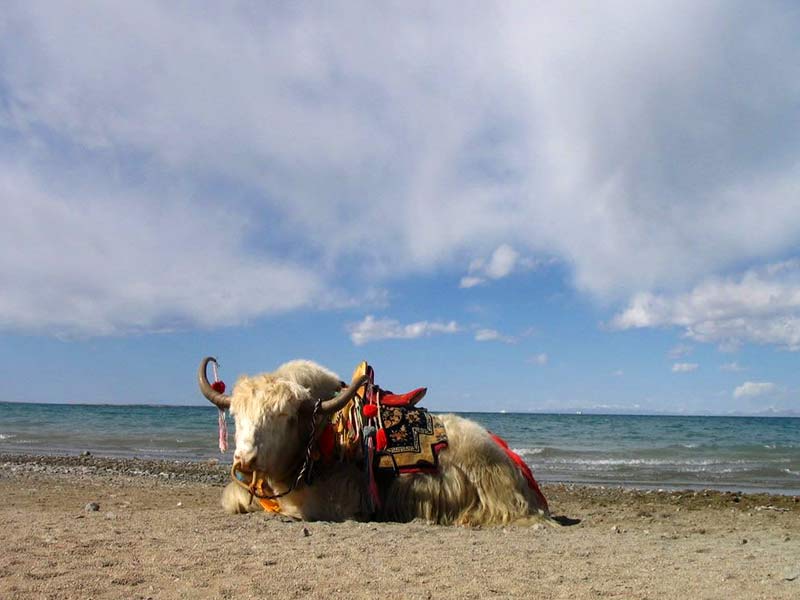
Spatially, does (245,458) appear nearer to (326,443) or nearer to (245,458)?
(245,458)

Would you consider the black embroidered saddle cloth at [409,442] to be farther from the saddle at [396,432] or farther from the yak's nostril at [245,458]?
the yak's nostril at [245,458]

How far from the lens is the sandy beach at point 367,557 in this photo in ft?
10.6

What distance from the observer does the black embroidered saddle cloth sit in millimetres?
5609

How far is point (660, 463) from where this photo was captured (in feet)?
54.3

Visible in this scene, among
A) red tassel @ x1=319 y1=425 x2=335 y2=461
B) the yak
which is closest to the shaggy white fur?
the yak

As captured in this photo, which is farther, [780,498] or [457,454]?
[780,498]

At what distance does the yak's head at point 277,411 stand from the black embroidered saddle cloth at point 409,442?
506mm

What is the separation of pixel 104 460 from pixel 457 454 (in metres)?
9.74

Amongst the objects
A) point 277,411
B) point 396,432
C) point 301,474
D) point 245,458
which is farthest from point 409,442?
point 245,458

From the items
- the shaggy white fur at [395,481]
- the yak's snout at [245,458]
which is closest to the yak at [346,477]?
the shaggy white fur at [395,481]

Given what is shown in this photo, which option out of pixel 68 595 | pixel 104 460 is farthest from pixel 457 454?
pixel 104 460

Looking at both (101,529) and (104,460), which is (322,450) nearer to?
(101,529)

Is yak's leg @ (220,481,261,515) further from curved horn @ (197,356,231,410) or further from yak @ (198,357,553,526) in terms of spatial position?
curved horn @ (197,356,231,410)

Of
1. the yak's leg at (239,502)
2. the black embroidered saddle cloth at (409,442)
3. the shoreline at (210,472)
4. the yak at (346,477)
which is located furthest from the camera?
the shoreline at (210,472)
